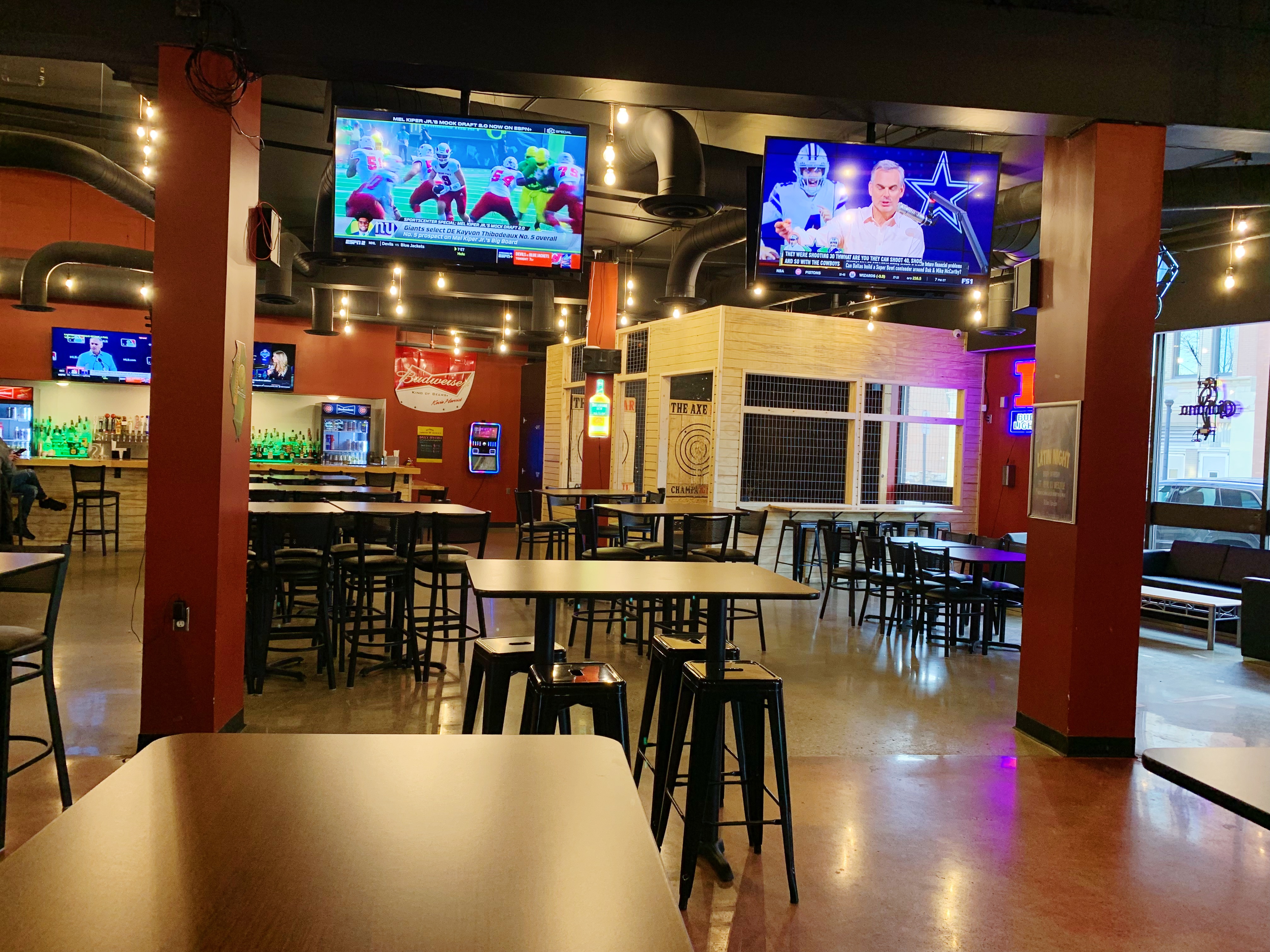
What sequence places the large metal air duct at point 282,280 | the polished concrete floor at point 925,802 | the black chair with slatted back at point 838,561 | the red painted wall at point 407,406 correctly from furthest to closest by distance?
the red painted wall at point 407,406 → the large metal air duct at point 282,280 → the black chair with slatted back at point 838,561 → the polished concrete floor at point 925,802

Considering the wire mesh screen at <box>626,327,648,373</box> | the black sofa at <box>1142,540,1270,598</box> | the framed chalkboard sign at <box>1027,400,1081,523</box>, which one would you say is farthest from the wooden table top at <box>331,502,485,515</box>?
the black sofa at <box>1142,540,1270,598</box>

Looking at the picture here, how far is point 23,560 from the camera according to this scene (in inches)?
131

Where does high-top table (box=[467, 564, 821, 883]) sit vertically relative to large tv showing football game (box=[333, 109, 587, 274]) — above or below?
below

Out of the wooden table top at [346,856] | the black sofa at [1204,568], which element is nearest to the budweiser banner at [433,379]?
the black sofa at [1204,568]

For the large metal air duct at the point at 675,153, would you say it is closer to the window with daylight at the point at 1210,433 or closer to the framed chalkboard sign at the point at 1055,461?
the framed chalkboard sign at the point at 1055,461

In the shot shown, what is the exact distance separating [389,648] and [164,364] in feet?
8.76

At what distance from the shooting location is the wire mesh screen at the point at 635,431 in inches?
489

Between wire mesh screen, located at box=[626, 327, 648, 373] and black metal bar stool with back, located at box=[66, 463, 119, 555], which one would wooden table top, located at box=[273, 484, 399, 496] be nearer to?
black metal bar stool with back, located at box=[66, 463, 119, 555]

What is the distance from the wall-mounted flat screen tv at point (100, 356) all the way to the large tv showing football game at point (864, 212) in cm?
1028

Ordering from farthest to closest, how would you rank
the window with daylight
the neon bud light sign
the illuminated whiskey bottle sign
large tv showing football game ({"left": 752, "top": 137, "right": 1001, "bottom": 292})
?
the neon bud light sign < the illuminated whiskey bottle sign < the window with daylight < large tv showing football game ({"left": 752, "top": 137, "right": 1001, "bottom": 292})

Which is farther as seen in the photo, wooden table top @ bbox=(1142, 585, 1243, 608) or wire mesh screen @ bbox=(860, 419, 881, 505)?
wire mesh screen @ bbox=(860, 419, 881, 505)

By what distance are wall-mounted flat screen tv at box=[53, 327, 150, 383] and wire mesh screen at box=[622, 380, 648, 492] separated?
21.5ft

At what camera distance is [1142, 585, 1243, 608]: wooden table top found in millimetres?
7832

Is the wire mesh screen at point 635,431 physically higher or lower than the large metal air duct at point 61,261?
lower
